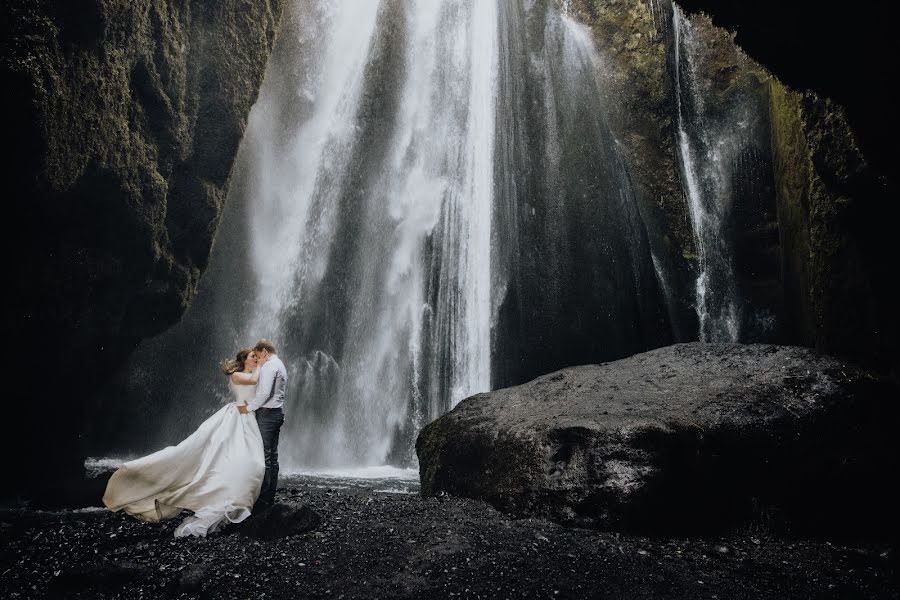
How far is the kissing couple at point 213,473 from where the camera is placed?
551 cm

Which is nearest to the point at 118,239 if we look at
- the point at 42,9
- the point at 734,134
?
the point at 42,9

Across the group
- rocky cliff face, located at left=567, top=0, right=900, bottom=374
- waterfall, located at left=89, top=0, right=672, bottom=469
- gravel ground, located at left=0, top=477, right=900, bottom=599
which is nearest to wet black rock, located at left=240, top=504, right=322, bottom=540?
gravel ground, located at left=0, top=477, right=900, bottom=599

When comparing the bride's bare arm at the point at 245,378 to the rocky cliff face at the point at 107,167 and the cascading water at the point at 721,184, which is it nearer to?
the rocky cliff face at the point at 107,167

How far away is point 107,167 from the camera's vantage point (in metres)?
8.37

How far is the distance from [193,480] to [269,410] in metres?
1.04

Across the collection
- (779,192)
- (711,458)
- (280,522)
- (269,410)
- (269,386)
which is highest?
(779,192)

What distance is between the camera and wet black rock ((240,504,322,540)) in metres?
5.09

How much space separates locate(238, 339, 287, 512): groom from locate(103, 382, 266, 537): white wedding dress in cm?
28

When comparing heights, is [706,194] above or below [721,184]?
below

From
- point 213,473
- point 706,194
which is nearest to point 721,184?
point 706,194

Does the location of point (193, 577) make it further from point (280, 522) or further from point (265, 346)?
point (265, 346)

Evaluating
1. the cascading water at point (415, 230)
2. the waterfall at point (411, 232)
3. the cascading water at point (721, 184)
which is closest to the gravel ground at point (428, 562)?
the cascading water at point (721, 184)

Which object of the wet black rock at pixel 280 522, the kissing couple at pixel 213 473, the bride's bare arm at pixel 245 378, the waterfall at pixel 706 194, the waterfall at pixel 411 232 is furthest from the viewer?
the waterfall at pixel 411 232

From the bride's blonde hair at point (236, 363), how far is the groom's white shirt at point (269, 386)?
0.46 m
